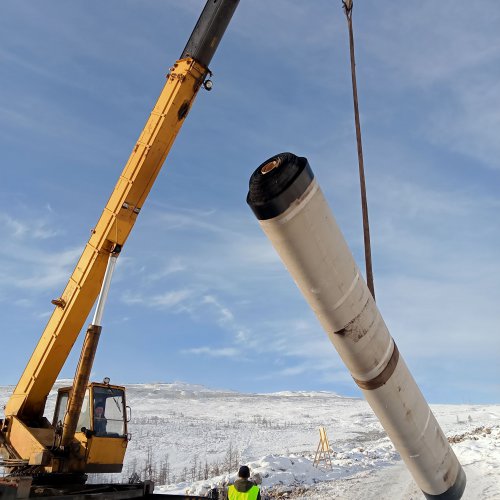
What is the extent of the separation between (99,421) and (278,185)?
6.41 meters

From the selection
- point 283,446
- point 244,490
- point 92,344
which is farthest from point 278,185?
point 283,446

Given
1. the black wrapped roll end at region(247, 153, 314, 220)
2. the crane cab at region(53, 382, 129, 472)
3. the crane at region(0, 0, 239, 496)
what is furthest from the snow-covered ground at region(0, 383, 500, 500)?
the black wrapped roll end at region(247, 153, 314, 220)

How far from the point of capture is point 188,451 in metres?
30.8

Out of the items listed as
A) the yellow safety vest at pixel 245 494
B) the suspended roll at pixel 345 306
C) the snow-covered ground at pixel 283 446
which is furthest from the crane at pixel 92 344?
the snow-covered ground at pixel 283 446

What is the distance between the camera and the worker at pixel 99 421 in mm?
8053

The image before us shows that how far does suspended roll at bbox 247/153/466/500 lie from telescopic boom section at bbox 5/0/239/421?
5980 mm

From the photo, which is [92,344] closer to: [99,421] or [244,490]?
[99,421]

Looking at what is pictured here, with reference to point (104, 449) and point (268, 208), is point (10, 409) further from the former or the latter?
point (268, 208)

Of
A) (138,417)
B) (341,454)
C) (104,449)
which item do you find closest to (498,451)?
(341,454)

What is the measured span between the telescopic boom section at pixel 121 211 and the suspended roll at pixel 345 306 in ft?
19.6

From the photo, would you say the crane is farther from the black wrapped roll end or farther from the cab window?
the black wrapped roll end

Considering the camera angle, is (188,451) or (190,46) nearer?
(190,46)

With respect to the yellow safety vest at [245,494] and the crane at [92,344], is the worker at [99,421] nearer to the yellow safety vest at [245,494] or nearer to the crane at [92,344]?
the crane at [92,344]

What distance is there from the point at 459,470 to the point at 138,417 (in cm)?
4334
